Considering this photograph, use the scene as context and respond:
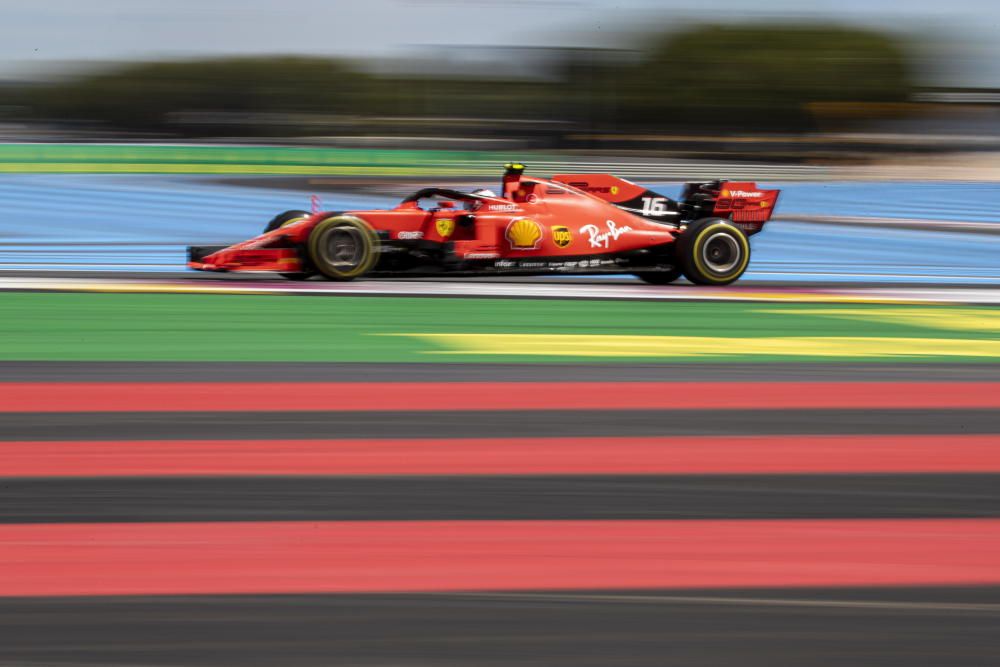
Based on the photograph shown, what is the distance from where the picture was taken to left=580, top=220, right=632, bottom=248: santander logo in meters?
12.4

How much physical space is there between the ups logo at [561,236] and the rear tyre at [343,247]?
70.8 inches

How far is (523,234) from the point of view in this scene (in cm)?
1217

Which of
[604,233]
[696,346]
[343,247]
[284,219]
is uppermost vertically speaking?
[284,219]

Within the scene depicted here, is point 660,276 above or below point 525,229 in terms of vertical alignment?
below

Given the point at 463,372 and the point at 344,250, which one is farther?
the point at 344,250

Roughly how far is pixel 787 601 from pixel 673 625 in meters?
0.35

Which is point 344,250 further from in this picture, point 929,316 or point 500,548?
point 500,548

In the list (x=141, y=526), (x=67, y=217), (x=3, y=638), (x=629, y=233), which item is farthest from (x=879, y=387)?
(x=67, y=217)

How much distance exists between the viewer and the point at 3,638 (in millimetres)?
2617

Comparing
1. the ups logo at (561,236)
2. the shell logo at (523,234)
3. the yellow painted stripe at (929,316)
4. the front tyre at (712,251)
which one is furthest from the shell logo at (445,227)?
the yellow painted stripe at (929,316)

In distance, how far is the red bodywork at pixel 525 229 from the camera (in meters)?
11.8

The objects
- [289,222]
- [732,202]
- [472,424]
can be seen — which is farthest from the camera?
[732,202]

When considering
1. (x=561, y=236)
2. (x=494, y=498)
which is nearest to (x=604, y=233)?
(x=561, y=236)

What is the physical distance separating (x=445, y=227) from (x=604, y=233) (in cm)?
168
